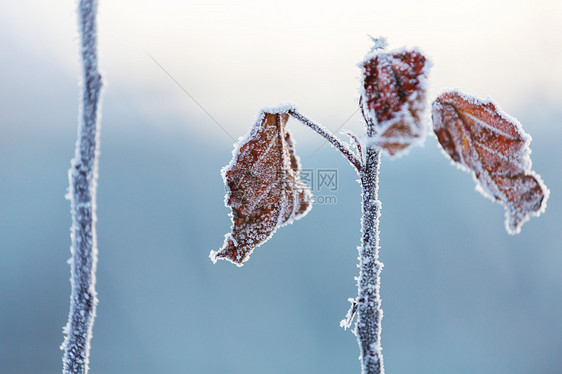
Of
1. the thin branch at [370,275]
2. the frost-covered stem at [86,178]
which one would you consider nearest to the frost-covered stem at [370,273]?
the thin branch at [370,275]

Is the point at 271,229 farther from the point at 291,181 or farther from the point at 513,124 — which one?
the point at 513,124

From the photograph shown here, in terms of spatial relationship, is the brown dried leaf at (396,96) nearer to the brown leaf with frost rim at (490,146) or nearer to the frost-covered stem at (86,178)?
the brown leaf with frost rim at (490,146)

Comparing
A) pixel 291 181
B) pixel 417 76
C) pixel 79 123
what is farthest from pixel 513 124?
pixel 79 123

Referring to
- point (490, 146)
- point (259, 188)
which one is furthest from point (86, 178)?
point (490, 146)

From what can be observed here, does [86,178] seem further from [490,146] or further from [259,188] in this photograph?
[490,146]


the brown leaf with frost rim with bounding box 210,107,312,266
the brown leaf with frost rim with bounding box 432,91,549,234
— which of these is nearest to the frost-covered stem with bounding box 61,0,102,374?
the brown leaf with frost rim with bounding box 210,107,312,266

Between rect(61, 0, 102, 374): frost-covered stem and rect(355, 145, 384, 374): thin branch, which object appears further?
rect(355, 145, 384, 374): thin branch

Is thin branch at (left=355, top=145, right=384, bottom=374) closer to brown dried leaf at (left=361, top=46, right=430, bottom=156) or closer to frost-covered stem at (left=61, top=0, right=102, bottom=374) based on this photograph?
brown dried leaf at (left=361, top=46, right=430, bottom=156)

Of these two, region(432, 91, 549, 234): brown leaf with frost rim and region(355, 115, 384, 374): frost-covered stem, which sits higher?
region(432, 91, 549, 234): brown leaf with frost rim
